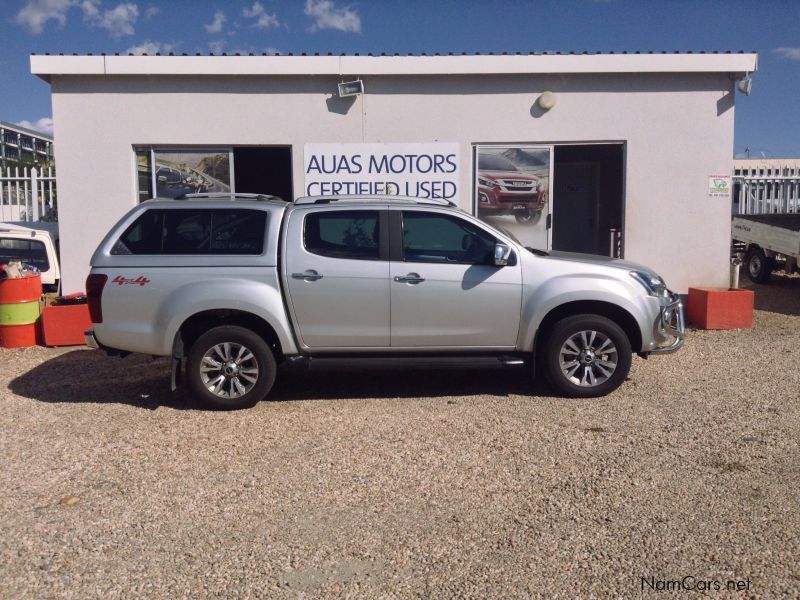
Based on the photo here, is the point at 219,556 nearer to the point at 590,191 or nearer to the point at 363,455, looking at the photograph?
the point at 363,455

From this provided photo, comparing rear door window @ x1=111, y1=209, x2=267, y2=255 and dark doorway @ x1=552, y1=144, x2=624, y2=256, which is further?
dark doorway @ x1=552, y1=144, x2=624, y2=256

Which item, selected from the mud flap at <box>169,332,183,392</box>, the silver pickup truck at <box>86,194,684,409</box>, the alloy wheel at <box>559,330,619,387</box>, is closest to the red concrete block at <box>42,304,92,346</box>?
the silver pickup truck at <box>86,194,684,409</box>

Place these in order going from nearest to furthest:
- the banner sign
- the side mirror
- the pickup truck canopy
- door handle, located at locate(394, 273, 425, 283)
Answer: the side mirror
door handle, located at locate(394, 273, 425, 283)
the banner sign
the pickup truck canopy

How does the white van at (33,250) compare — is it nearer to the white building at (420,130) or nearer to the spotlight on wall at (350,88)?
the white building at (420,130)

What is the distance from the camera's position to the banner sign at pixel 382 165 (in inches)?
431

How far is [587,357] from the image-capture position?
6914 millimetres

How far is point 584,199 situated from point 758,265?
3.48m

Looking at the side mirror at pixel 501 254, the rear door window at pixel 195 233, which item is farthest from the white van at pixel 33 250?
the side mirror at pixel 501 254

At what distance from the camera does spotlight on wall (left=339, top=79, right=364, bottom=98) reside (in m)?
10.7

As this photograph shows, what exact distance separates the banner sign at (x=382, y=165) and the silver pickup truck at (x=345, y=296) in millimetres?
4018

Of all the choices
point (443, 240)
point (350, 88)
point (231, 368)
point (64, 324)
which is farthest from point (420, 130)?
point (231, 368)

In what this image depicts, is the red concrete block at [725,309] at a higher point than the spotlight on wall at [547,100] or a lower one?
lower

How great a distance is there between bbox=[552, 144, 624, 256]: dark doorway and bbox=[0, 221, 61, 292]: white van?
882cm

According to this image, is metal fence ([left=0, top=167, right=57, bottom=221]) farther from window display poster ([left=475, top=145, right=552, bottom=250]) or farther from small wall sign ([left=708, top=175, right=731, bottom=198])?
small wall sign ([left=708, top=175, right=731, bottom=198])
